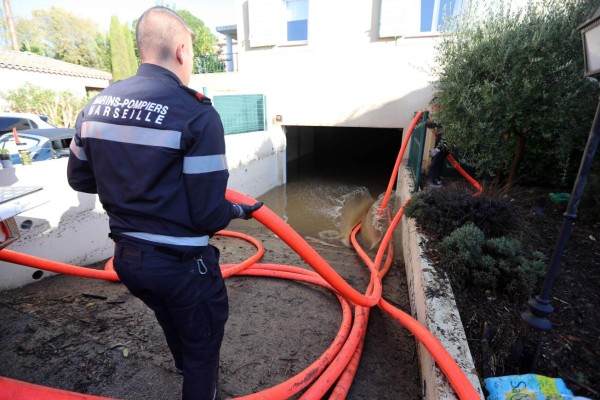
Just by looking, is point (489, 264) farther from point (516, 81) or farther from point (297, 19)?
point (297, 19)

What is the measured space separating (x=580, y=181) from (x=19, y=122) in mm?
9338

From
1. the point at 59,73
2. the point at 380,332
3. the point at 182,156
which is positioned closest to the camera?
the point at 182,156

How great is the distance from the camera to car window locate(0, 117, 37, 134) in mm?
6355

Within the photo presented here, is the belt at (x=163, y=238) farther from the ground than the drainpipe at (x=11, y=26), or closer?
closer

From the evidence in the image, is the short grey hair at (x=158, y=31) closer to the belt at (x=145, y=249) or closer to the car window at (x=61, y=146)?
the belt at (x=145, y=249)

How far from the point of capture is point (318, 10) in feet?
26.3

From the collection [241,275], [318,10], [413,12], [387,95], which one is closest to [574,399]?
[241,275]

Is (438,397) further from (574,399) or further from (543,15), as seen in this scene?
(543,15)

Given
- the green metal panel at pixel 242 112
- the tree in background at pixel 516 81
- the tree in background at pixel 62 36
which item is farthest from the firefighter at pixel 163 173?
the tree in background at pixel 62 36

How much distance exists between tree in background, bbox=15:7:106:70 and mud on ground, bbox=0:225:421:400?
34.0 m

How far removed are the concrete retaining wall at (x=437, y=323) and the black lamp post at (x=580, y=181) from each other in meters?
0.44

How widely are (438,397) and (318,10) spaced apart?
29.0ft

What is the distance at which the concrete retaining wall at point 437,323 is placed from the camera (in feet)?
5.59

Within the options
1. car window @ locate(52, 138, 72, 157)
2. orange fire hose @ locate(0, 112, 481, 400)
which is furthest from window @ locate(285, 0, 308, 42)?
orange fire hose @ locate(0, 112, 481, 400)
